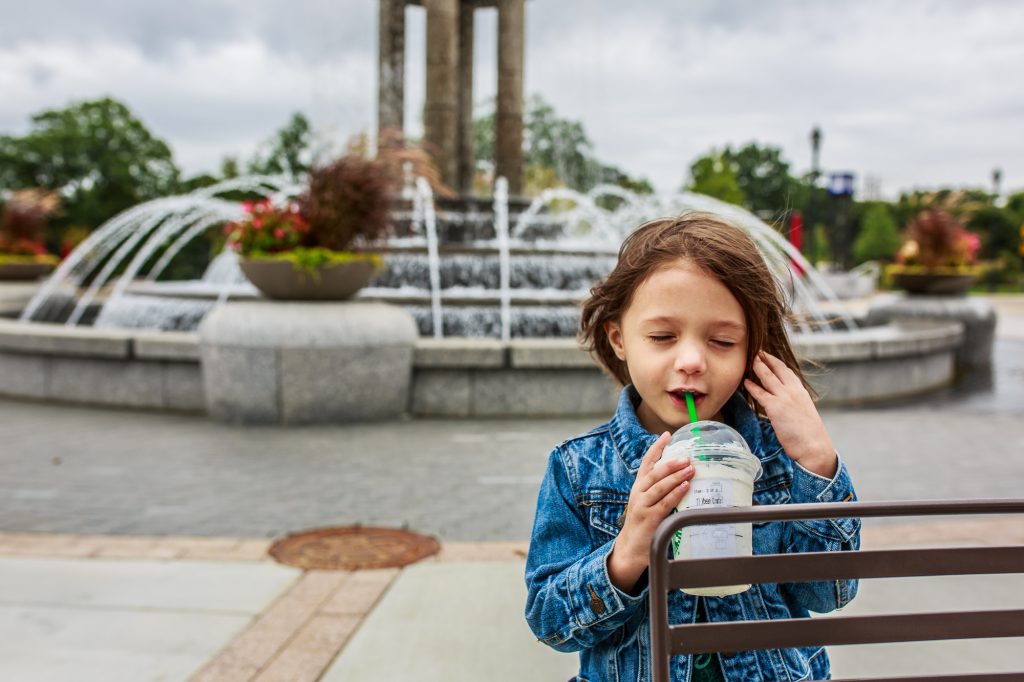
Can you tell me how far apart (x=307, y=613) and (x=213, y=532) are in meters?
1.55

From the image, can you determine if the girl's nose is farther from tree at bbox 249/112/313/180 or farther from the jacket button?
tree at bbox 249/112/313/180

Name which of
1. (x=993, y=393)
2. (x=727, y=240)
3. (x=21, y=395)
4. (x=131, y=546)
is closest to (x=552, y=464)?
(x=727, y=240)

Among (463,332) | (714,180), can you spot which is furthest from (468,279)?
(714,180)

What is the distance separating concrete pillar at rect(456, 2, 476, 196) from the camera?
18.8 m

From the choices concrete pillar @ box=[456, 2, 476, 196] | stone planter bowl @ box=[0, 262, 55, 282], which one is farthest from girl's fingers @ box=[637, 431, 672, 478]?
stone planter bowl @ box=[0, 262, 55, 282]

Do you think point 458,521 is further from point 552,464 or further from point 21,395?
point 21,395

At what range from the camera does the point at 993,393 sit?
12102mm

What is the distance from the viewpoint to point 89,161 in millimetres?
58844

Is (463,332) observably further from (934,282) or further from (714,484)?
(714,484)

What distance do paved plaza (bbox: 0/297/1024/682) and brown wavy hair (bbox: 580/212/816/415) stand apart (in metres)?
1.88

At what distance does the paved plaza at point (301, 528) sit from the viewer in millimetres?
3633

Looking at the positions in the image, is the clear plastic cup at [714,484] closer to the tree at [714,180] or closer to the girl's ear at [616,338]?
the girl's ear at [616,338]

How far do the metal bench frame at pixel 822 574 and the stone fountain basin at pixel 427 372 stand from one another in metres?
7.03

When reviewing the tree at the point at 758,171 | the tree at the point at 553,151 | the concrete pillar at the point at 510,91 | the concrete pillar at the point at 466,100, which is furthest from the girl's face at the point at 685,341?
the tree at the point at 758,171
